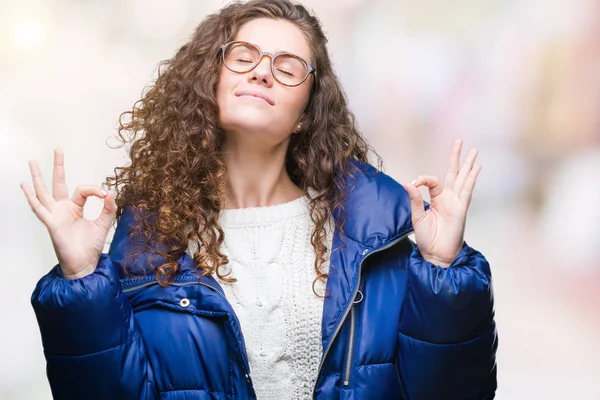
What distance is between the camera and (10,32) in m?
2.88

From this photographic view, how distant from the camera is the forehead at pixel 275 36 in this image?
2092 millimetres

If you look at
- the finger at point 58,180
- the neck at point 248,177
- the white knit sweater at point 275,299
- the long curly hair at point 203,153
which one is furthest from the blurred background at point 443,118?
the finger at point 58,180

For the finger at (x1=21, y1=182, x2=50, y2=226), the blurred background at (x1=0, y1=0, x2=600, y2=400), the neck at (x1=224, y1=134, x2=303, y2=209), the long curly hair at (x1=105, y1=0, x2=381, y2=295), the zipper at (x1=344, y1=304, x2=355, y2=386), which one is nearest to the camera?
the finger at (x1=21, y1=182, x2=50, y2=226)

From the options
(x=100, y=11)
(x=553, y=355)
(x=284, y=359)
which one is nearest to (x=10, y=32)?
(x=100, y=11)

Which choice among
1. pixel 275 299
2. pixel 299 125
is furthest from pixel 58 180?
pixel 299 125

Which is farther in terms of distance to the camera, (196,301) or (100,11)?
(100,11)

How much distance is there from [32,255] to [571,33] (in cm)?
206

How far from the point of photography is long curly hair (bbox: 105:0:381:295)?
2.07 meters

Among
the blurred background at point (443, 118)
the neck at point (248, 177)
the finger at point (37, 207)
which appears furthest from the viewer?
the blurred background at point (443, 118)

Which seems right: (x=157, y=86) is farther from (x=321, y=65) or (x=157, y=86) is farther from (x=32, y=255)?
(x=32, y=255)

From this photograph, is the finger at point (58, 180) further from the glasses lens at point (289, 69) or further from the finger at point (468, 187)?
the finger at point (468, 187)

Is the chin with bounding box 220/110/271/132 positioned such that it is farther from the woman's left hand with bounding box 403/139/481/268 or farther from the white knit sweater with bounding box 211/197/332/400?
the woman's left hand with bounding box 403/139/481/268

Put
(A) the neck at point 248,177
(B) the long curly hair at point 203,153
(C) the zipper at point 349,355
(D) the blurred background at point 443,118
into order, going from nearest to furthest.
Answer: (C) the zipper at point 349,355, (B) the long curly hair at point 203,153, (A) the neck at point 248,177, (D) the blurred background at point 443,118

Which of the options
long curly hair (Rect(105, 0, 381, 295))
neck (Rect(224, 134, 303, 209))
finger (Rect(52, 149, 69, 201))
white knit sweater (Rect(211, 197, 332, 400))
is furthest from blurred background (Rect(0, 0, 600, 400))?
finger (Rect(52, 149, 69, 201))
